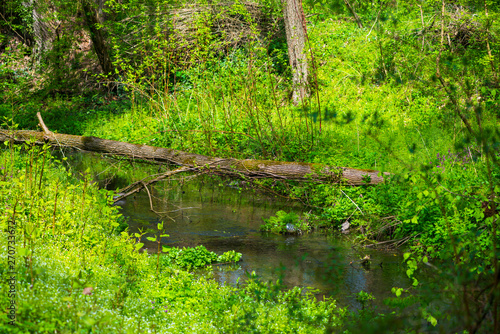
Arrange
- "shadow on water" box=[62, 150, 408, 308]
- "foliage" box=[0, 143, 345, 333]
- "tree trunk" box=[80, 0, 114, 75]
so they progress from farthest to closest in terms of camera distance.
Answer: "tree trunk" box=[80, 0, 114, 75]
"shadow on water" box=[62, 150, 408, 308]
"foliage" box=[0, 143, 345, 333]

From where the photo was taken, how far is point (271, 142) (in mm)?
8508

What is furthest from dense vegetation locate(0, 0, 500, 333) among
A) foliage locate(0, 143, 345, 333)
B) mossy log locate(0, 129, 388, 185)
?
mossy log locate(0, 129, 388, 185)

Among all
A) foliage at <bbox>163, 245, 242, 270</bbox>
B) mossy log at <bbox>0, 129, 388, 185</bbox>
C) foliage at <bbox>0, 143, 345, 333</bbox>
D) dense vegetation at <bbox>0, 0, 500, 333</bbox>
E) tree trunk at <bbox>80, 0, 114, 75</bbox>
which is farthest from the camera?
tree trunk at <bbox>80, 0, 114, 75</bbox>

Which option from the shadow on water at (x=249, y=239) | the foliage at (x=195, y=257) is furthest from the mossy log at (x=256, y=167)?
the foliage at (x=195, y=257)

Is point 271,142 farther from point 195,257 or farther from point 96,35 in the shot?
point 96,35

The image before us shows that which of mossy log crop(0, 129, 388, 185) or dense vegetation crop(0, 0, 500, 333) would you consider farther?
mossy log crop(0, 129, 388, 185)

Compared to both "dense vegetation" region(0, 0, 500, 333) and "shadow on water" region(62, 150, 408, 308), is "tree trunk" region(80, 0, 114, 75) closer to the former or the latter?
"dense vegetation" region(0, 0, 500, 333)

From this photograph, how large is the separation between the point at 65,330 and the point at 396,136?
299 inches

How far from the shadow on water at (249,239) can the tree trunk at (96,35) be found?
4875 millimetres

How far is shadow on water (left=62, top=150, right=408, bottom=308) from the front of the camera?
16.6 feet

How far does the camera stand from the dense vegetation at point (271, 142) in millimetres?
3131

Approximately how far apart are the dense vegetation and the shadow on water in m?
0.30

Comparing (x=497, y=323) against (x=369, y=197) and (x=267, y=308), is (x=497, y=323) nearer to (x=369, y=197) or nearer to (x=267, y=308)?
(x=267, y=308)

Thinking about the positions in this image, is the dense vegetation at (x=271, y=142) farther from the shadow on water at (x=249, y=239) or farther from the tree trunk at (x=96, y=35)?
the shadow on water at (x=249, y=239)
